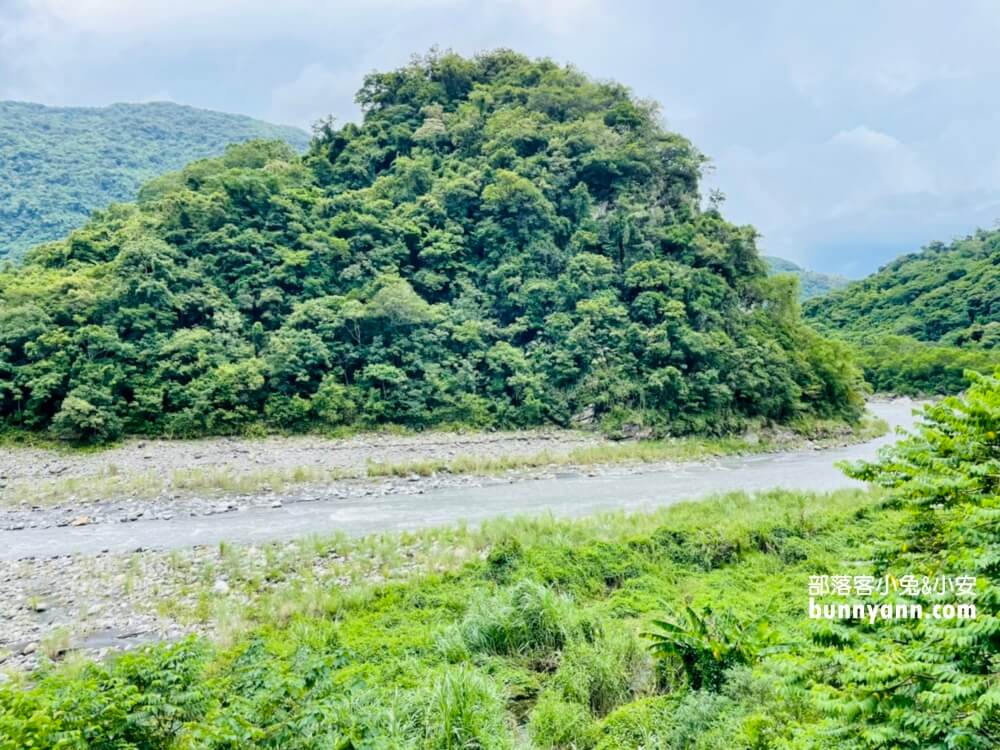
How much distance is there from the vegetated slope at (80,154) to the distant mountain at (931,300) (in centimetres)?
8347

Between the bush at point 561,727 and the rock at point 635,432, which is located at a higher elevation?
the rock at point 635,432

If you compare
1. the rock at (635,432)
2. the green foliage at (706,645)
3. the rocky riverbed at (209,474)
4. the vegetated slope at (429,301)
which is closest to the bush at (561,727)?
the green foliage at (706,645)

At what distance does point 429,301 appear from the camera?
32438 mm

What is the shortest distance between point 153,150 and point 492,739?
108m

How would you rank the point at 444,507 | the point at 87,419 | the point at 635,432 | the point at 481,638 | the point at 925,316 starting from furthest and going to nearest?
the point at 925,316 → the point at 635,432 → the point at 87,419 → the point at 444,507 → the point at 481,638

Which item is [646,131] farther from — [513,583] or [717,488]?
[513,583]

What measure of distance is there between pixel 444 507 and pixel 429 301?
1819 cm

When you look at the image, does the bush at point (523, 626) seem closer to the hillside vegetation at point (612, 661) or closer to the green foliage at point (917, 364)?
the hillside vegetation at point (612, 661)

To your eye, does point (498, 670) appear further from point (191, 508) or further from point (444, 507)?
point (191, 508)

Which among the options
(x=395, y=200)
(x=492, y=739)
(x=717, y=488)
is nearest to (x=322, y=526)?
(x=492, y=739)

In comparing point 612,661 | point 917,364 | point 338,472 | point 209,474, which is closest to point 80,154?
point 209,474

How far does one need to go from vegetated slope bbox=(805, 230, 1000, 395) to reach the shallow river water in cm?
2861

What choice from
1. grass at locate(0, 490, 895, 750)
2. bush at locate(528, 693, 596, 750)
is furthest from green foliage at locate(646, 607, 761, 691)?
bush at locate(528, 693, 596, 750)

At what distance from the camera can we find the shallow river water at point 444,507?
13.6m
